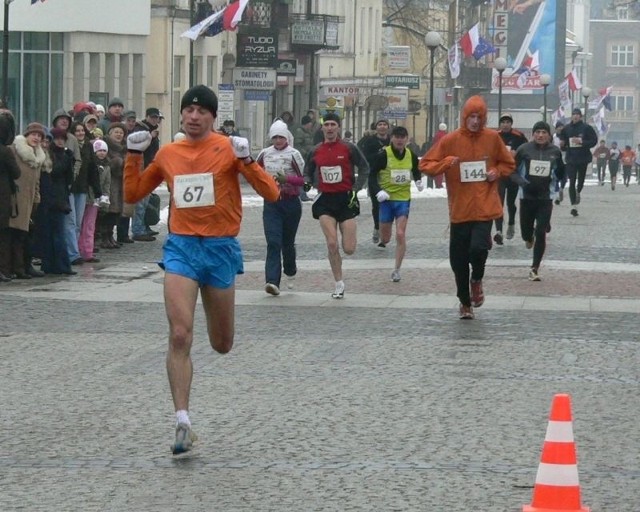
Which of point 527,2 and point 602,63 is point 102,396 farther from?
point 602,63

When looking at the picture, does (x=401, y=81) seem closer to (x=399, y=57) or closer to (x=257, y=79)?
(x=399, y=57)

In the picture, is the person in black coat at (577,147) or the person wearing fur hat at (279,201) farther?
the person in black coat at (577,147)

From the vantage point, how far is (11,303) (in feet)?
57.2

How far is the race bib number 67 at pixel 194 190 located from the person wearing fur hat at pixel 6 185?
9.69m

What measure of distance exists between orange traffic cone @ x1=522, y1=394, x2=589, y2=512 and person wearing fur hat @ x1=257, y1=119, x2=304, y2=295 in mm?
10565

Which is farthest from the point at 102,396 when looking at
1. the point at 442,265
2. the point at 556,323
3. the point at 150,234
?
the point at 150,234

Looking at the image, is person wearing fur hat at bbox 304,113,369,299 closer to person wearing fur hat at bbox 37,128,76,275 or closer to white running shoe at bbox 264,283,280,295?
white running shoe at bbox 264,283,280,295

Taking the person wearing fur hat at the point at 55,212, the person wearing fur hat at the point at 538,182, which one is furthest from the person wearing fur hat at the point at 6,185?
the person wearing fur hat at the point at 538,182

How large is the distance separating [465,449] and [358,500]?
4.76ft

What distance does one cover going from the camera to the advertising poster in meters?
122

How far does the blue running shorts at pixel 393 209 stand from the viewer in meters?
20.9

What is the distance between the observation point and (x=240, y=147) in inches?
387

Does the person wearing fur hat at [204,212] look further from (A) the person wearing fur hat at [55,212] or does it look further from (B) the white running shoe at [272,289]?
(A) the person wearing fur hat at [55,212]

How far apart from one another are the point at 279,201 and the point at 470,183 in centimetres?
273
